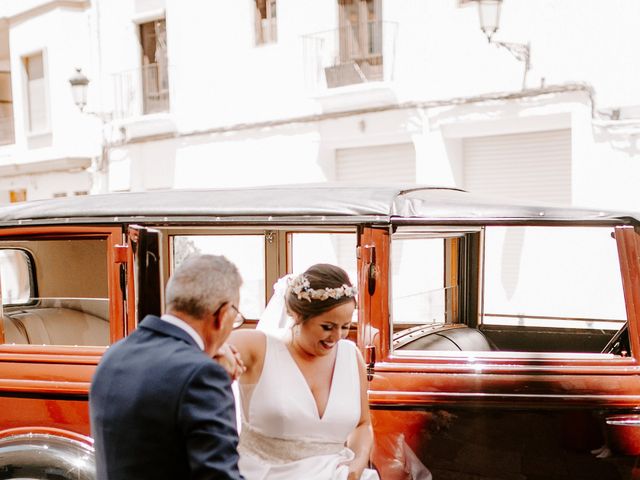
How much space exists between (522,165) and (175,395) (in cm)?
898

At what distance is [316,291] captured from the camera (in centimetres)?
270

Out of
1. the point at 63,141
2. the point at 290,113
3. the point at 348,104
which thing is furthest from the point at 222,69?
the point at 63,141

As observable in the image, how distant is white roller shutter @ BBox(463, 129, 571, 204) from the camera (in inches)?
384

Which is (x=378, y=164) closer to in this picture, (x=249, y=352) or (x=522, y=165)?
(x=522, y=165)

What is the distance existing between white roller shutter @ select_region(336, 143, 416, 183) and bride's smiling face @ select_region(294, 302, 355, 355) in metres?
8.49

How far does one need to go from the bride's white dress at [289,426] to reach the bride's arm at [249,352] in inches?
0.9

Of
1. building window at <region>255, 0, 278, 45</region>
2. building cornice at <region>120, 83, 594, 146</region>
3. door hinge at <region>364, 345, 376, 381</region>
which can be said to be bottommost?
door hinge at <region>364, 345, 376, 381</region>

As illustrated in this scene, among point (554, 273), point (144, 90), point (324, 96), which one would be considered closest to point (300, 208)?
point (554, 273)

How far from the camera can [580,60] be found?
9133 millimetres

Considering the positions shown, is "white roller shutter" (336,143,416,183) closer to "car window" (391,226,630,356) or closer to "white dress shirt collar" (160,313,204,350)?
"car window" (391,226,630,356)

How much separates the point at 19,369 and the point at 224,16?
10271 millimetres

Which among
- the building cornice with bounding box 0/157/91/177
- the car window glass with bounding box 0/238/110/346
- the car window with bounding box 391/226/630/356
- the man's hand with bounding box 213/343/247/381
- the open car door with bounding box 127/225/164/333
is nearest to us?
the man's hand with bounding box 213/343/247/381

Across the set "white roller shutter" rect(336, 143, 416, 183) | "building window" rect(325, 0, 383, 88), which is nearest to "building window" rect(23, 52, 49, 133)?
"white roller shutter" rect(336, 143, 416, 183)

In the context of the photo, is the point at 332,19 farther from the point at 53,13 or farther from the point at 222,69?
the point at 53,13
